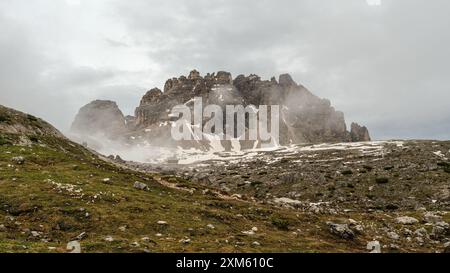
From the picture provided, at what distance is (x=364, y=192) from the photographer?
2721 inches

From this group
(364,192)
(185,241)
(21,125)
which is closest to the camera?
(185,241)

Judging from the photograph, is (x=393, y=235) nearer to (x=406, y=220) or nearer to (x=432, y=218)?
(x=406, y=220)

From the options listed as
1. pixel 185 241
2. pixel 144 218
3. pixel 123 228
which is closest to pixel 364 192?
pixel 144 218

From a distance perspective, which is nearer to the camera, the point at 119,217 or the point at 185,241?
the point at 185,241

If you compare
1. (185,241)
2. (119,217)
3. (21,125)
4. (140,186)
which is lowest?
Answer: (185,241)

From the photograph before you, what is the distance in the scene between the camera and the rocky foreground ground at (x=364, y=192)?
34.8 metres

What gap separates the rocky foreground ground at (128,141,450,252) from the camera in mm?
34844

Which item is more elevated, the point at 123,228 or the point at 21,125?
the point at 21,125

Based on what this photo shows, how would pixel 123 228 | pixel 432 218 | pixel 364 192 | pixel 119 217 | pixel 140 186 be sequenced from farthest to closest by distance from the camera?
pixel 364 192
pixel 432 218
pixel 140 186
pixel 119 217
pixel 123 228

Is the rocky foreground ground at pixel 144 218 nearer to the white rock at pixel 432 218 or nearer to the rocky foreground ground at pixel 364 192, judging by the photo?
the white rock at pixel 432 218

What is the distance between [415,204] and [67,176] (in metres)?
47.0

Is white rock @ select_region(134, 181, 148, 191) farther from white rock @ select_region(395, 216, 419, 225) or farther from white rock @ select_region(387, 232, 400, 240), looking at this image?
white rock @ select_region(395, 216, 419, 225)
